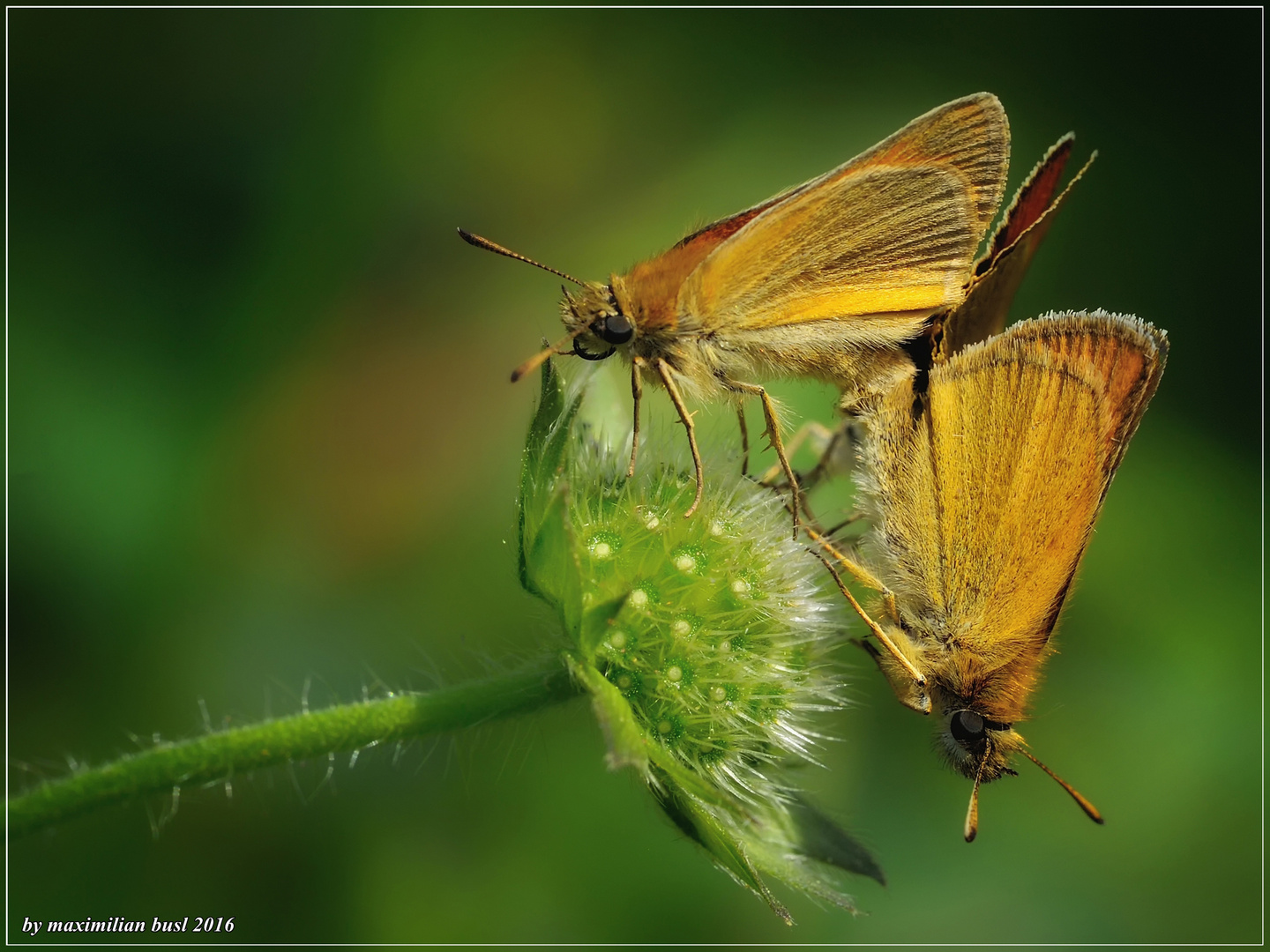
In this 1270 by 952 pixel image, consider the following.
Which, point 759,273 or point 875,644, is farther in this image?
point 875,644

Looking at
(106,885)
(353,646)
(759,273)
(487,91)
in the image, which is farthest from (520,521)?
(487,91)

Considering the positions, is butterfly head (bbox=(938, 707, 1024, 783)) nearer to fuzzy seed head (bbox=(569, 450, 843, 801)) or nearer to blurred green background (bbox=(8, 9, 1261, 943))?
fuzzy seed head (bbox=(569, 450, 843, 801))

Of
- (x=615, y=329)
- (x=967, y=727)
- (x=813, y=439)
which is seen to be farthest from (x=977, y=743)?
(x=615, y=329)

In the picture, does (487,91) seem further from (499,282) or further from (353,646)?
(353,646)

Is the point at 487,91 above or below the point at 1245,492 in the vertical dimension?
above

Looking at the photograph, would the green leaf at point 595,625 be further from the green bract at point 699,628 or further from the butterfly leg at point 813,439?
the butterfly leg at point 813,439

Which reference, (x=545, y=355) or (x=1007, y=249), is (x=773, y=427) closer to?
(x=545, y=355)

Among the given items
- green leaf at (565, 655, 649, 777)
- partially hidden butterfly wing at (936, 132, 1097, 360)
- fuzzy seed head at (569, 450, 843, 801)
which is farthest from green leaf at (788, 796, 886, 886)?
partially hidden butterfly wing at (936, 132, 1097, 360)
